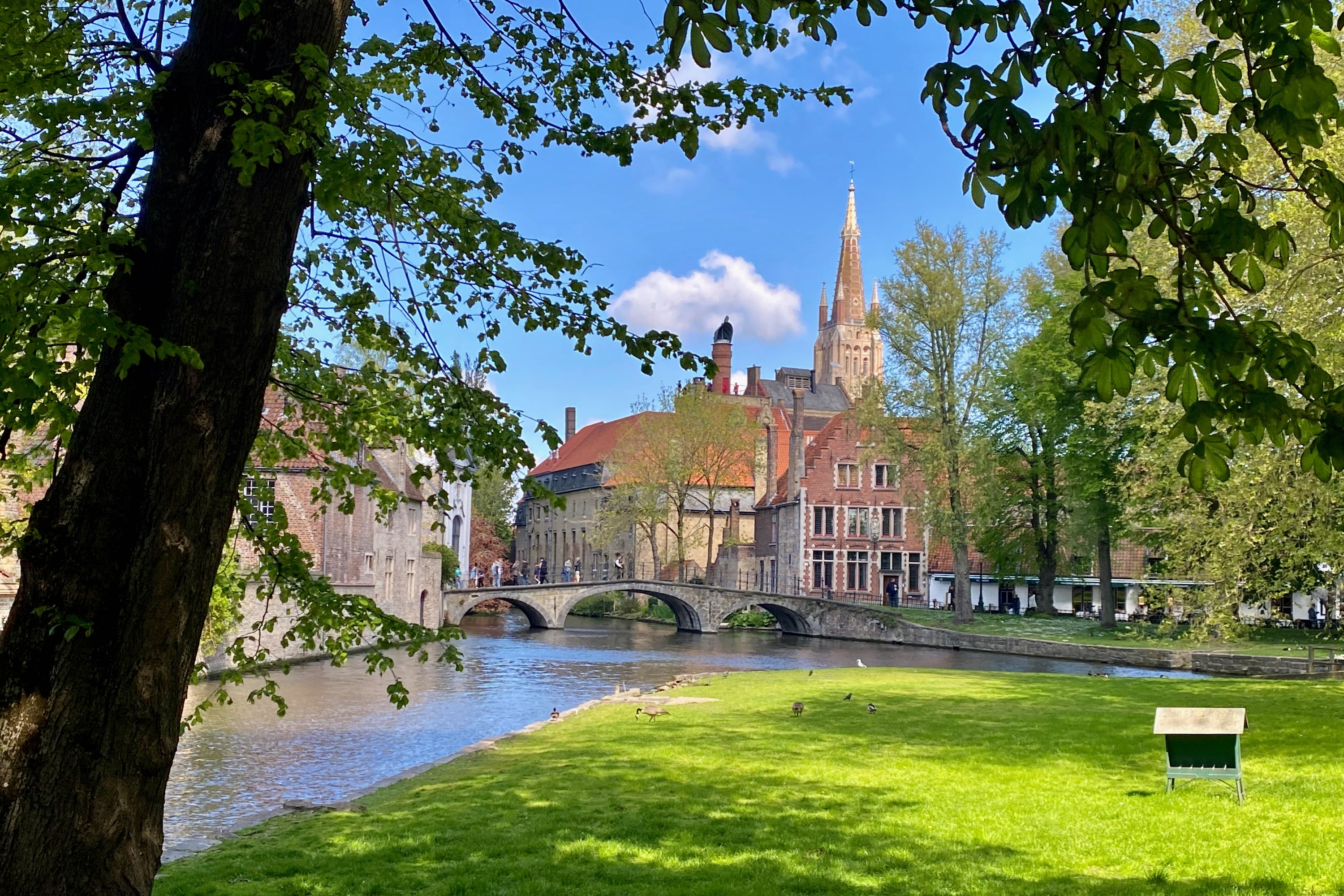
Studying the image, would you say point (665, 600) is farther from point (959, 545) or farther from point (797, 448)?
point (959, 545)

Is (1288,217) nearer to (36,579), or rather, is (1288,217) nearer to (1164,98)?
(1164,98)

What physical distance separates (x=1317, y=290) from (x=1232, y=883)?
32.9 ft

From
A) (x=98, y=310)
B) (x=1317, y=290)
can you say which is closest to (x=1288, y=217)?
(x=1317, y=290)

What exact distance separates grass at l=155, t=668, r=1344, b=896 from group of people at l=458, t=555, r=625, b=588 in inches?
1690

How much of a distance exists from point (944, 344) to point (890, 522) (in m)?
18.2

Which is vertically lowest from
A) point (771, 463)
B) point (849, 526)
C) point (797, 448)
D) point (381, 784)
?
point (381, 784)

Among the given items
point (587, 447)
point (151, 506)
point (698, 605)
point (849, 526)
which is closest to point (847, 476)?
point (849, 526)

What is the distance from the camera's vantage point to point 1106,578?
1697 inches

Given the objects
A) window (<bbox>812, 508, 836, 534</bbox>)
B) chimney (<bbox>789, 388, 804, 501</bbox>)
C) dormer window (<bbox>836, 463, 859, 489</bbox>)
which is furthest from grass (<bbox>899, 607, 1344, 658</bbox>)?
chimney (<bbox>789, 388, 804, 501</bbox>)

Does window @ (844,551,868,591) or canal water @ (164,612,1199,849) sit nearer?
canal water @ (164,612,1199,849)

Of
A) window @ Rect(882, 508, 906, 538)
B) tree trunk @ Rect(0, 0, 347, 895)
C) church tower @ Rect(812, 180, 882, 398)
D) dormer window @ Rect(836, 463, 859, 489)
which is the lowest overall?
tree trunk @ Rect(0, 0, 347, 895)

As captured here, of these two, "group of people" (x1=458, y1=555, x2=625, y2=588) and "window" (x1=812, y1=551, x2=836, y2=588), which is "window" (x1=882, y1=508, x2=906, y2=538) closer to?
"window" (x1=812, y1=551, x2=836, y2=588)

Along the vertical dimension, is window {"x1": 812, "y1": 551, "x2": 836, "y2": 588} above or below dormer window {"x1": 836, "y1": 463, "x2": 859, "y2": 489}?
below

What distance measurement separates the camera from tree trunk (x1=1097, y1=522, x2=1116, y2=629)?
42.2 m
